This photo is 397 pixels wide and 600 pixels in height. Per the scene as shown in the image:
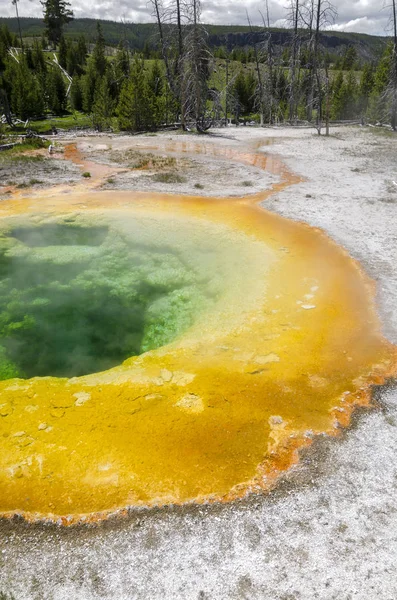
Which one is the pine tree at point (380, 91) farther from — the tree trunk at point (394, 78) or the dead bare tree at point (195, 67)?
the dead bare tree at point (195, 67)

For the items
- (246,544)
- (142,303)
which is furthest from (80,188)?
(246,544)

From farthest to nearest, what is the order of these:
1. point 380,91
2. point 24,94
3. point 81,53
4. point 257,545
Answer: point 81,53, point 24,94, point 380,91, point 257,545

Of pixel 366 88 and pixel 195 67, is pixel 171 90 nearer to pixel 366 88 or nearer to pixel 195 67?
pixel 195 67

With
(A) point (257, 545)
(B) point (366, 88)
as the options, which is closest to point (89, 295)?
(A) point (257, 545)

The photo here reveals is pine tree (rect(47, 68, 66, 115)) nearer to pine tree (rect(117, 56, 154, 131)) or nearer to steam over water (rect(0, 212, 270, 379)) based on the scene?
pine tree (rect(117, 56, 154, 131))

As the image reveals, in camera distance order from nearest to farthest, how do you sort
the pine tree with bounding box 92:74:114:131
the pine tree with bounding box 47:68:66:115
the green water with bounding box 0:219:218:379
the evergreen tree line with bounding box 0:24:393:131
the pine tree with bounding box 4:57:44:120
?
the green water with bounding box 0:219:218:379 → the evergreen tree line with bounding box 0:24:393:131 → the pine tree with bounding box 92:74:114:131 → the pine tree with bounding box 4:57:44:120 → the pine tree with bounding box 47:68:66:115

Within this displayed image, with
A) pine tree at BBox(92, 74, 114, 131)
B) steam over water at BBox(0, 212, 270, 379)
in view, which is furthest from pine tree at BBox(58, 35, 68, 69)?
steam over water at BBox(0, 212, 270, 379)

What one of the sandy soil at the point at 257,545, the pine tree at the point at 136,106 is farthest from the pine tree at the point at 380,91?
the sandy soil at the point at 257,545

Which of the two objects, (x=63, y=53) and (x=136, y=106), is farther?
(x=63, y=53)
